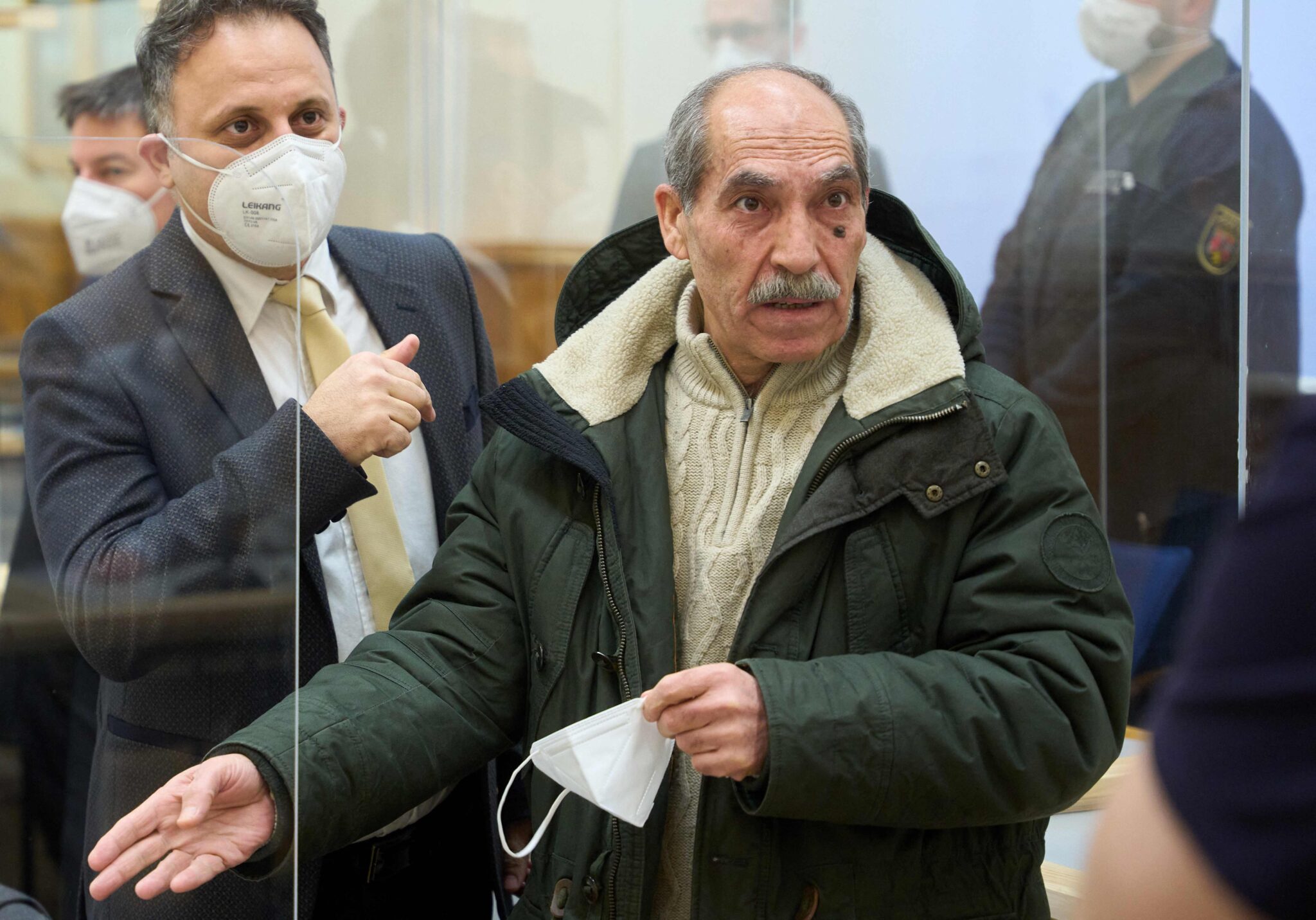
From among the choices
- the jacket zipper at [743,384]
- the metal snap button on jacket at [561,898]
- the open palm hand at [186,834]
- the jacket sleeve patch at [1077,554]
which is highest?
the jacket zipper at [743,384]

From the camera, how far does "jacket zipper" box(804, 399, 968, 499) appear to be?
5.02ft

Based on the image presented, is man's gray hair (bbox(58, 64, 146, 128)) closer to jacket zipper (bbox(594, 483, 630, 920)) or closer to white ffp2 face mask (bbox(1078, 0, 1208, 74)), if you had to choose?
jacket zipper (bbox(594, 483, 630, 920))

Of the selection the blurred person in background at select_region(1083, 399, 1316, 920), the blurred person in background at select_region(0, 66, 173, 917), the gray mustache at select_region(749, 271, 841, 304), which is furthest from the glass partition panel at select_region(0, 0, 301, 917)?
the blurred person in background at select_region(1083, 399, 1316, 920)

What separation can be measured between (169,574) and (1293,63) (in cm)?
185

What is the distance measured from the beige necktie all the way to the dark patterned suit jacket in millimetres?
112

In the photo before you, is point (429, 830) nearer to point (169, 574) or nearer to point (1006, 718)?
point (169, 574)

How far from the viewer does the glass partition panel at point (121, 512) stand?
1.40 metres

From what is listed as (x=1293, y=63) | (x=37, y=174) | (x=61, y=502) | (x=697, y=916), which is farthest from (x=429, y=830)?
(x=1293, y=63)

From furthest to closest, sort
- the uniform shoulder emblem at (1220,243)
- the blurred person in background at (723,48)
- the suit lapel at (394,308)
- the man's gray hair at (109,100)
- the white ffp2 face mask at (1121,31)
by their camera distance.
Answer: the blurred person in background at (723,48) → the white ffp2 face mask at (1121,31) → the uniform shoulder emblem at (1220,243) → the man's gray hair at (109,100) → the suit lapel at (394,308)

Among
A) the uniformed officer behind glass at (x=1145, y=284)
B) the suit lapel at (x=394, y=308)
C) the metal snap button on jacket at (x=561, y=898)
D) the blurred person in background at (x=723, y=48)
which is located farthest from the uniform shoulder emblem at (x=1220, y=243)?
the metal snap button on jacket at (x=561, y=898)

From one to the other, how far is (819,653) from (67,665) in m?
0.79

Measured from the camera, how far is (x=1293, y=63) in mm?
2211

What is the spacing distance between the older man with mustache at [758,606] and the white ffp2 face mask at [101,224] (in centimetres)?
46

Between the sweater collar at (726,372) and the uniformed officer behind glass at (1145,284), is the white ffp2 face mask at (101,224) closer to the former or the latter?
the sweater collar at (726,372)
